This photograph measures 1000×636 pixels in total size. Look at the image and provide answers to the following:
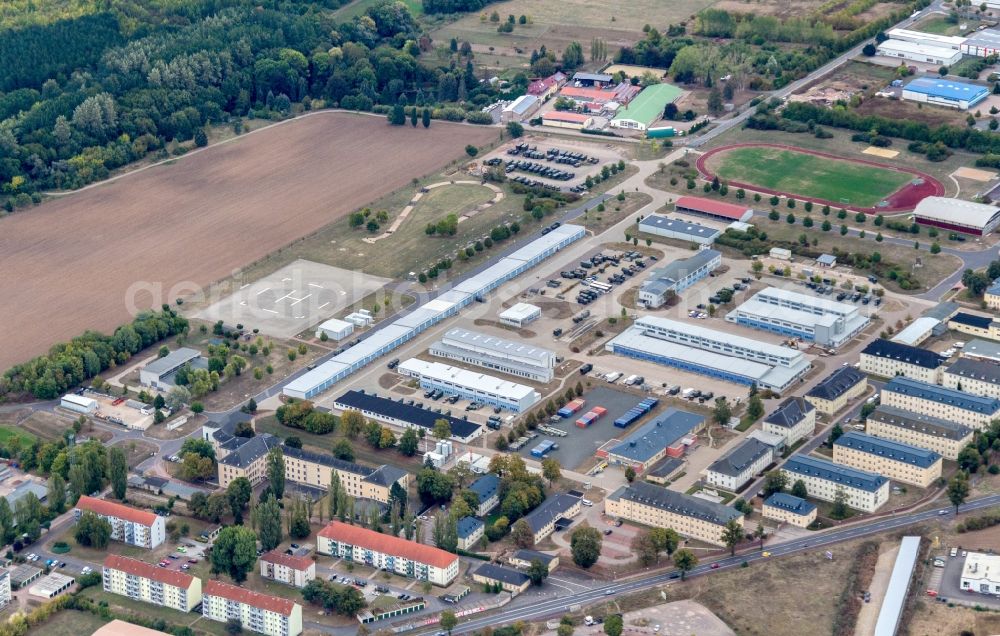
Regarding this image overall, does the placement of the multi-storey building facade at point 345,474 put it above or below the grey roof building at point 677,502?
below

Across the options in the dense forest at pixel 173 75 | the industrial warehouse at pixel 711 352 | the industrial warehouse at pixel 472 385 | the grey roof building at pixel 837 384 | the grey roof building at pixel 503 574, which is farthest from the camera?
the dense forest at pixel 173 75

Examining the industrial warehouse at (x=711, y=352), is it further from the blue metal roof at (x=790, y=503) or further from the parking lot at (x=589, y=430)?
the blue metal roof at (x=790, y=503)

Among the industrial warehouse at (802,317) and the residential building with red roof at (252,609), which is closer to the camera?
the residential building with red roof at (252,609)

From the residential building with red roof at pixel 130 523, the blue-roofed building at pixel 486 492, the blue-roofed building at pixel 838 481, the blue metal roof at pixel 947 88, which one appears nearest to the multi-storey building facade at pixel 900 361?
the blue-roofed building at pixel 838 481

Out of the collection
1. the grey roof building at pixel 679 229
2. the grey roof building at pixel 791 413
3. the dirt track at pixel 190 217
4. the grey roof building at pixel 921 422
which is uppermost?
the grey roof building at pixel 921 422

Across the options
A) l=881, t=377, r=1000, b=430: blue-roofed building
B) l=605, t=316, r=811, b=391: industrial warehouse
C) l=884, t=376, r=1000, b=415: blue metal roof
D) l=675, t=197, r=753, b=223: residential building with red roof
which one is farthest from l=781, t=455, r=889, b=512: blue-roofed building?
l=675, t=197, r=753, b=223: residential building with red roof

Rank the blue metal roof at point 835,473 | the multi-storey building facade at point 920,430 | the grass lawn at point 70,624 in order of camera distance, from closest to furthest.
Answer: the grass lawn at point 70,624, the blue metal roof at point 835,473, the multi-storey building facade at point 920,430
